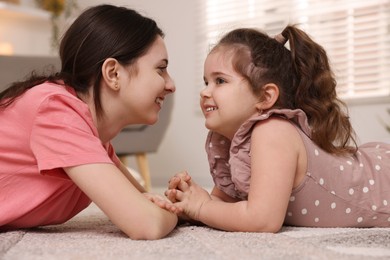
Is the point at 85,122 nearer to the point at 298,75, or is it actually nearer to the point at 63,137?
the point at 63,137

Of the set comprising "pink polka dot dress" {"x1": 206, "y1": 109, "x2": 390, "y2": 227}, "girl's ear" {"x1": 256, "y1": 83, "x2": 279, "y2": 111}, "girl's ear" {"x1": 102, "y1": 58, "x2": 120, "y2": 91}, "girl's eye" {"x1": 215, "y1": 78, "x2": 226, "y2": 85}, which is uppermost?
"girl's ear" {"x1": 102, "y1": 58, "x2": 120, "y2": 91}

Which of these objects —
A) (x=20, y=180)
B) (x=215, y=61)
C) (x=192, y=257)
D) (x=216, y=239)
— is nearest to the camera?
(x=192, y=257)

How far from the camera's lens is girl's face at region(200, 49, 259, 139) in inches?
45.5

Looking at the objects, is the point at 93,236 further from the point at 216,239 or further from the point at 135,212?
the point at 216,239

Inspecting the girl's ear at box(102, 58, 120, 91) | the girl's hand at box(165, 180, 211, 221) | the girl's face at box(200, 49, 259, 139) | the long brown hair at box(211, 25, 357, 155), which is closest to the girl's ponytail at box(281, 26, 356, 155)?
the long brown hair at box(211, 25, 357, 155)

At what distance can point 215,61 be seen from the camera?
1196 millimetres

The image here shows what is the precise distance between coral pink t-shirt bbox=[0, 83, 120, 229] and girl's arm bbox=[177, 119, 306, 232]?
238 mm

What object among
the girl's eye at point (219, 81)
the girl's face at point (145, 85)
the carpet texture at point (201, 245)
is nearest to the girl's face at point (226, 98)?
the girl's eye at point (219, 81)

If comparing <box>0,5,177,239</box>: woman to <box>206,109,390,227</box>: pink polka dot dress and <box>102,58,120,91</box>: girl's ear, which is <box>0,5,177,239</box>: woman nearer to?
<box>102,58,120,91</box>: girl's ear

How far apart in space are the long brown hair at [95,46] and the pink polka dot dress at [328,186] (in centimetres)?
29

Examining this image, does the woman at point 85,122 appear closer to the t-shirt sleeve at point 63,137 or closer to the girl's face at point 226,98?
the t-shirt sleeve at point 63,137

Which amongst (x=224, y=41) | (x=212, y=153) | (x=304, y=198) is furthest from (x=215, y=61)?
(x=304, y=198)

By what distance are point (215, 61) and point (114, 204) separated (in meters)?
0.42

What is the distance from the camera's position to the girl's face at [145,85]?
1158 millimetres
